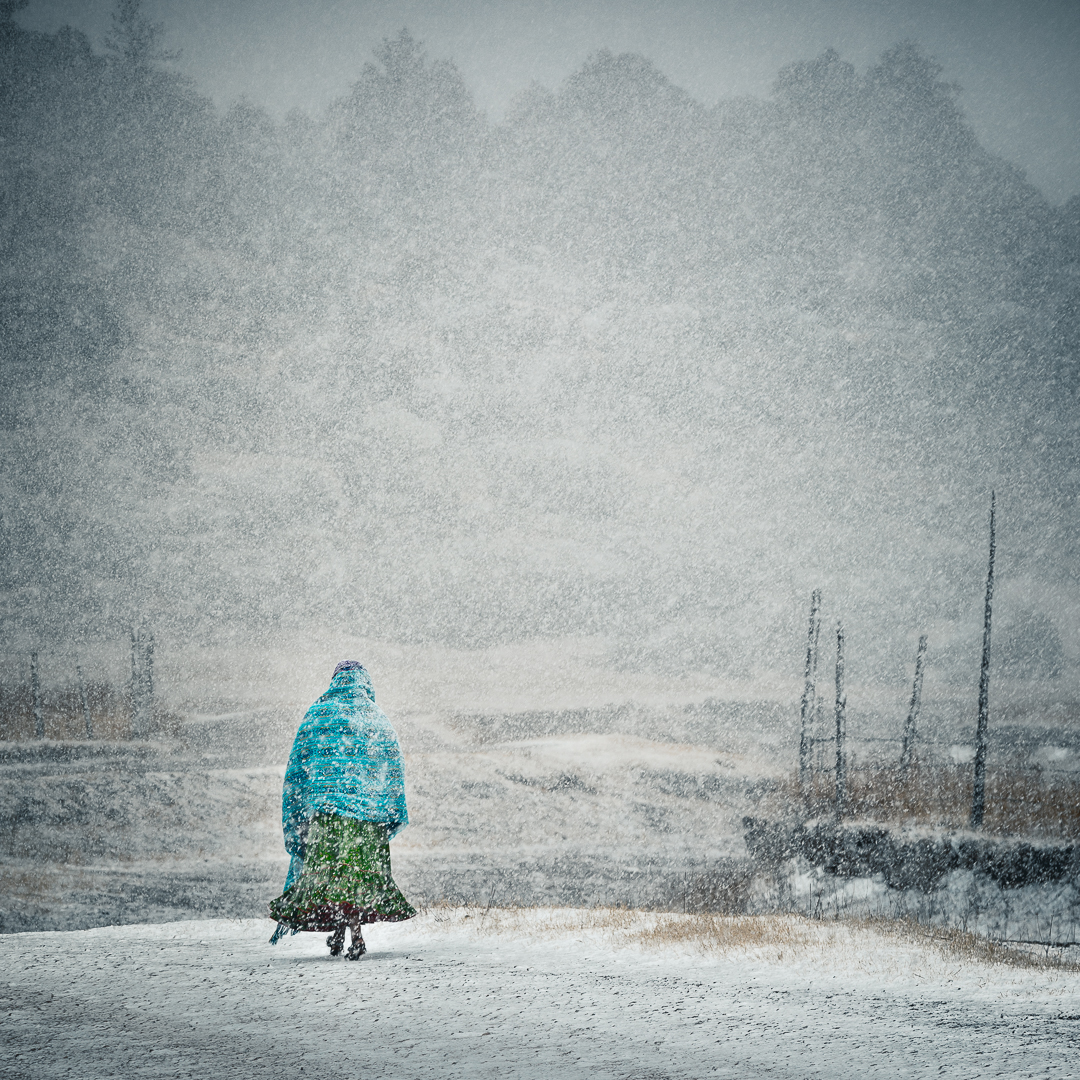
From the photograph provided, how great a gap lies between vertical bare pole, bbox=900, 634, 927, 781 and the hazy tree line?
276 cm

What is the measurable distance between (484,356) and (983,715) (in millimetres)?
30852

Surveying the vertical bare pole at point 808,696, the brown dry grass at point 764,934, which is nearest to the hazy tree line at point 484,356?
the vertical bare pole at point 808,696

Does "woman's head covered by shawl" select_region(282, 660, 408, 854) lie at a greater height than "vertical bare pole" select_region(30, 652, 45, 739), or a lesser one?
greater

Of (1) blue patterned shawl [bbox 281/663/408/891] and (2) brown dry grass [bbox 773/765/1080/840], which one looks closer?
(1) blue patterned shawl [bbox 281/663/408/891]

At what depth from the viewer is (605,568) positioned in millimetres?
34406

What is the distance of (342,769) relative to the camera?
25.0 feet

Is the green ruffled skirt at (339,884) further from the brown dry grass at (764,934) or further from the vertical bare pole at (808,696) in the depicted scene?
the vertical bare pole at (808,696)

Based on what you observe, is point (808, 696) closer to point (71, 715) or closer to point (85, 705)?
point (85, 705)

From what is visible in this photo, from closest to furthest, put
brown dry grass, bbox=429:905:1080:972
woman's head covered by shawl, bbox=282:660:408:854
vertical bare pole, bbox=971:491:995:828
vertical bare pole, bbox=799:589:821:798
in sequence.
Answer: woman's head covered by shawl, bbox=282:660:408:854 < brown dry grass, bbox=429:905:1080:972 < vertical bare pole, bbox=971:491:995:828 < vertical bare pole, bbox=799:589:821:798

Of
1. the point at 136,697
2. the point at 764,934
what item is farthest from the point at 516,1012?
the point at 136,697

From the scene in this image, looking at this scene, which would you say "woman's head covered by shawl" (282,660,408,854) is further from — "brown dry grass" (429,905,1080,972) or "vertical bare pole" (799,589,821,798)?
"vertical bare pole" (799,589,821,798)

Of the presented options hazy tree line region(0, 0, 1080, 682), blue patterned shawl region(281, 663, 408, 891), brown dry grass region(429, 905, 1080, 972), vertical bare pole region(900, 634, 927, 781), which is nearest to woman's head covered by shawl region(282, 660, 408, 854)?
blue patterned shawl region(281, 663, 408, 891)

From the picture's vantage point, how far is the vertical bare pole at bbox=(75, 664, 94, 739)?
1141 inches

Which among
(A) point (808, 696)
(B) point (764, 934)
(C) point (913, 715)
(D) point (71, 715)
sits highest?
(A) point (808, 696)
